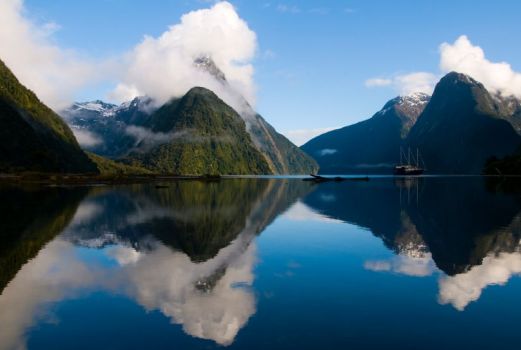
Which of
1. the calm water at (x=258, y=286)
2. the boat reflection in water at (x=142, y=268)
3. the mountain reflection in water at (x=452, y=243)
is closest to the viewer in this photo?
the calm water at (x=258, y=286)

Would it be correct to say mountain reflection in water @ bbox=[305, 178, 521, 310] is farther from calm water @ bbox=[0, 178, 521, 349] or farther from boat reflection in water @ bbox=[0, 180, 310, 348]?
boat reflection in water @ bbox=[0, 180, 310, 348]

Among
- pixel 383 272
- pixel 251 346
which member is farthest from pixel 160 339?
pixel 383 272

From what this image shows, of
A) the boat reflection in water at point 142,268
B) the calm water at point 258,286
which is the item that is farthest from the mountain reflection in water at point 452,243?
the boat reflection in water at point 142,268

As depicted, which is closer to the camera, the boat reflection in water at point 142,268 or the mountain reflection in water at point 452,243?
the boat reflection in water at point 142,268

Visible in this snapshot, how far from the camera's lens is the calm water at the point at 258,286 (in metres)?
18.5

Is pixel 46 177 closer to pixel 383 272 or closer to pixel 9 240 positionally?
pixel 9 240

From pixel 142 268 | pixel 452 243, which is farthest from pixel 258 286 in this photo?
pixel 452 243

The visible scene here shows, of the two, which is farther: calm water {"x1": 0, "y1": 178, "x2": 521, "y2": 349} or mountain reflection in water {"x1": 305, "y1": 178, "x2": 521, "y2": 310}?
mountain reflection in water {"x1": 305, "y1": 178, "x2": 521, "y2": 310}

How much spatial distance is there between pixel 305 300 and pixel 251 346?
6992mm

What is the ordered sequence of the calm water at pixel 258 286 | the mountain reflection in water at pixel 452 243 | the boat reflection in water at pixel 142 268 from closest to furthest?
the calm water at pixel 258 286 → the boat reflection in water at pixel 142 268 → the mountain reflection in water at pixel 452 243

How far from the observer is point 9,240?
135 feet

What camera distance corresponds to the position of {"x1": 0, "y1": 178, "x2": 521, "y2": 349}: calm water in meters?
18.5

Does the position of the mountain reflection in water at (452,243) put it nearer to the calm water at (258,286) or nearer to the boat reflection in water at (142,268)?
the calm water at (258,286)

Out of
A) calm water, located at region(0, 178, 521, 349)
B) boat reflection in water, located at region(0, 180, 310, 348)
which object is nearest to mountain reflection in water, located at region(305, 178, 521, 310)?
calm water, located at region(0, 178, 521, 349)
